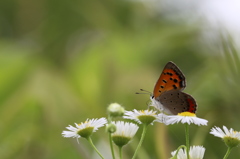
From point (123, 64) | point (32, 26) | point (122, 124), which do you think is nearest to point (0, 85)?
point (123, 64)

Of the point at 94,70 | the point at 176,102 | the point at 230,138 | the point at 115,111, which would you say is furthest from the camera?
the point at 94,70

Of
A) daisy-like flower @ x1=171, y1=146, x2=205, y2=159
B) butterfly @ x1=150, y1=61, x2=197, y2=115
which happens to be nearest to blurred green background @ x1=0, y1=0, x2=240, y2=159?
butterfly @ x1=150, y1=61, x2=197, y2=115

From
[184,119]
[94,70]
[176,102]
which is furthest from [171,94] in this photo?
[94,70]

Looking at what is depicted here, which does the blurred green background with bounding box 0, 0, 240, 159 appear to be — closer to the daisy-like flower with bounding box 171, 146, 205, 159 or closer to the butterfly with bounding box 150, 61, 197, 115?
the butterfly with bounding box 150, 61, 197, 115

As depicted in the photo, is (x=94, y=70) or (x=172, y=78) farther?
(x=94, y=70)

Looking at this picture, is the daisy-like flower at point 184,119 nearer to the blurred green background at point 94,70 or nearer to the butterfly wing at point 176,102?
the butterfly wing at point 176,102

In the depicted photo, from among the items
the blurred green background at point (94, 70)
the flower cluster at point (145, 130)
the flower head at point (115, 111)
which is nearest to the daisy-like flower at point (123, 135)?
the flower cluster at point (145, 130)

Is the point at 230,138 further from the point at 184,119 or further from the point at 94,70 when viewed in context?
the point at 94,70

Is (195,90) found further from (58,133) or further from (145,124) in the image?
(145,124)
